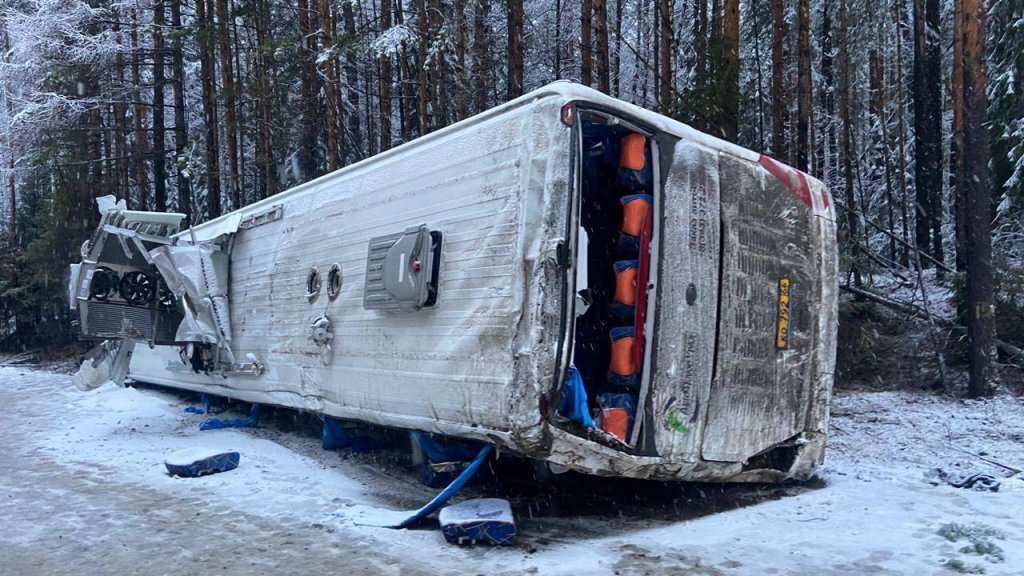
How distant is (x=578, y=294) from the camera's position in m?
4.39

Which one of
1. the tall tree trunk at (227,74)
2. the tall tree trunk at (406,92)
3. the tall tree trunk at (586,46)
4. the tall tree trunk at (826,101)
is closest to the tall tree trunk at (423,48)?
the tall tree trunk at (406,92)

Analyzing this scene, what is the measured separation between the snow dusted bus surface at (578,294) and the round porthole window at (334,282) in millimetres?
19

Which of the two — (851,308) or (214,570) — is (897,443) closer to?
(851,308)

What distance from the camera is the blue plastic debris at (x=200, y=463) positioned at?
19.8ft

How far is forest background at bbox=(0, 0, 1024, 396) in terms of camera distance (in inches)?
349

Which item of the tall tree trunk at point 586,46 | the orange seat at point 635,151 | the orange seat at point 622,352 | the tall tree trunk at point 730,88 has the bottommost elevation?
the orange seat at point 622,352

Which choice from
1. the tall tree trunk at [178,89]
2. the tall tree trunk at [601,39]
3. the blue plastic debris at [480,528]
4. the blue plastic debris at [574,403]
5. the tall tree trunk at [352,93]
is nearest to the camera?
the blue plastic debris at [574,403]

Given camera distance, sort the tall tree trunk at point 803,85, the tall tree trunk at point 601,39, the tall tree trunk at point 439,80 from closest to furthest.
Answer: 1. the tall tree trunk at point 803,85
2. the tall tree trunk at point 601,39
3. the tall tree trunk at point 439,80

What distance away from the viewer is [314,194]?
636 cm

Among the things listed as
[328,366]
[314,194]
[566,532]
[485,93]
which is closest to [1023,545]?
[566,532]

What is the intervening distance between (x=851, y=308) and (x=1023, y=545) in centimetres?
640

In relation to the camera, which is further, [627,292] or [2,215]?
[2,215]

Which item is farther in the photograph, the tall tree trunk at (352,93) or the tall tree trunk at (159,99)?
the tall tree trunk at (159,99)

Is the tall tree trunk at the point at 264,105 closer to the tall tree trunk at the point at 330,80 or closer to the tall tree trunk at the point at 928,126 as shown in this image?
the tall tree trunk at the point at 330,80
